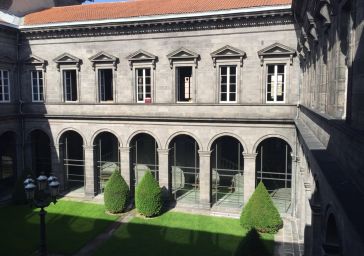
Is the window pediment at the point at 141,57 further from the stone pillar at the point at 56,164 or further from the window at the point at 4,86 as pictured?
the window at the point at 4,86

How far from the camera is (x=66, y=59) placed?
78.9ft

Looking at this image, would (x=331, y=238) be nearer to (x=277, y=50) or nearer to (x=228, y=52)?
(x=277, y=50)

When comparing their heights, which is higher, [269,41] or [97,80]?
[269,41]

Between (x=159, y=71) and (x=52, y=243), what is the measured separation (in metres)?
11.7

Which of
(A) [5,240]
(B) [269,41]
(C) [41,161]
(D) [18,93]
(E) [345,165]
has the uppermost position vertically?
(B) [269,41]

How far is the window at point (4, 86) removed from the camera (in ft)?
79.3

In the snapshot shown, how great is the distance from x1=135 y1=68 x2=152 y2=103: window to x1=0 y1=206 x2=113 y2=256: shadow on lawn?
319 inches

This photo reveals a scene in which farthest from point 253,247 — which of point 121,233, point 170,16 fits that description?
point 170,16

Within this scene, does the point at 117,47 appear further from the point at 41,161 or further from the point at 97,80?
the point at 41,161

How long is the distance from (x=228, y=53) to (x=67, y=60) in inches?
440

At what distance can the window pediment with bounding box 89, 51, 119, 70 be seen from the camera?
23.0 m

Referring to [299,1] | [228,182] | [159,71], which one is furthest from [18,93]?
[299,1]

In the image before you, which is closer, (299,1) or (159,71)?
(299,1)

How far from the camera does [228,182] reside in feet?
85.6
